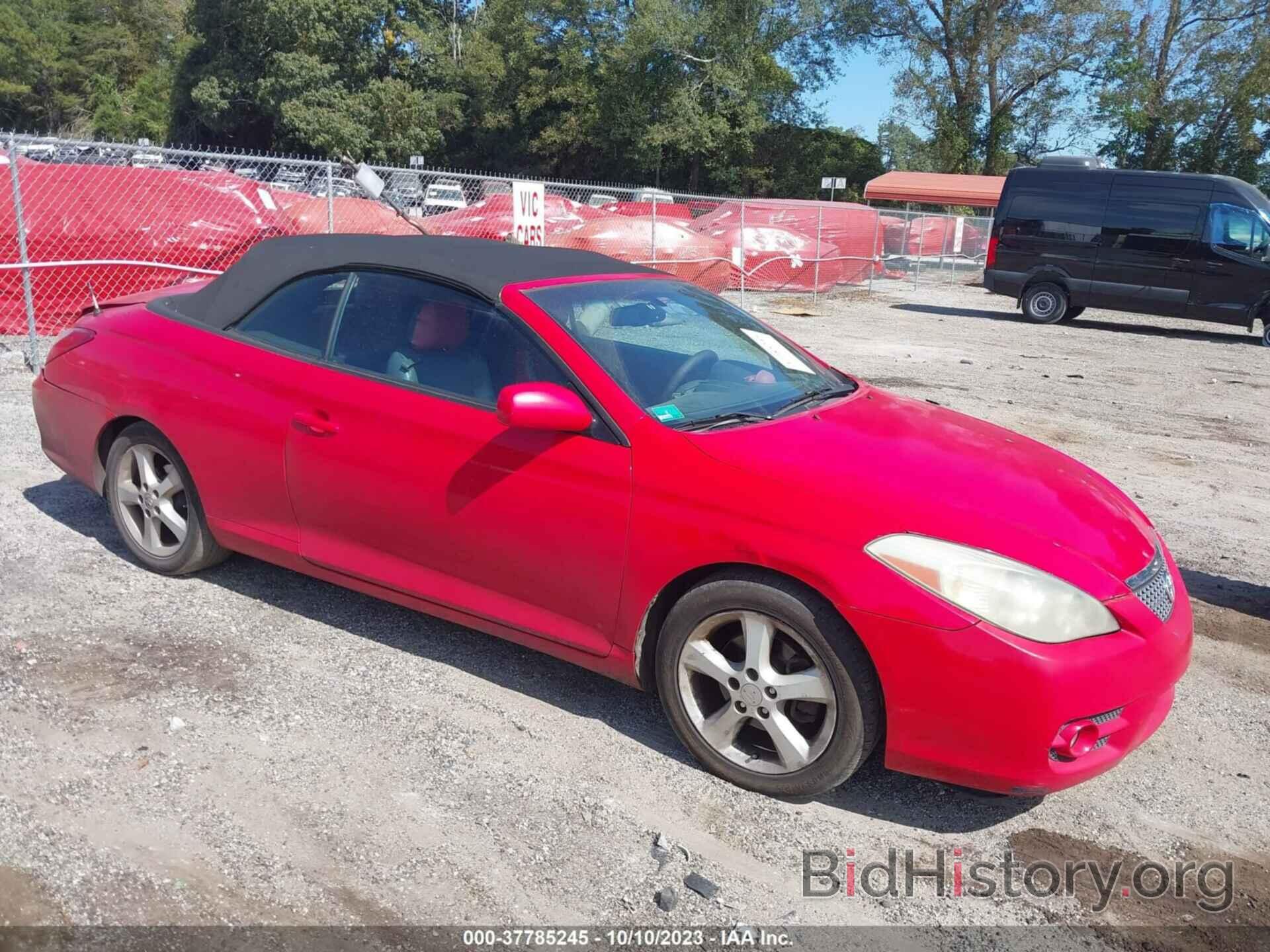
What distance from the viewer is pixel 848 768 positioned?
3131mm

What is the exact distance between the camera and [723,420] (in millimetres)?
3631

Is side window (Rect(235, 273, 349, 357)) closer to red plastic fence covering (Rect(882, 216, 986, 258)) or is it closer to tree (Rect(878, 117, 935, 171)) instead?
red plastic fence covering (Rect(882, 216, 986, 258))

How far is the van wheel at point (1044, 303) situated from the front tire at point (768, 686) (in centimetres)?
1678

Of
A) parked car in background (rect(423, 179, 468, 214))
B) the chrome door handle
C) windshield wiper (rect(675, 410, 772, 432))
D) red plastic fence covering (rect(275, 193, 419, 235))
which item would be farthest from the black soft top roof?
parked car in background (rect(423, 179, 468, 214))

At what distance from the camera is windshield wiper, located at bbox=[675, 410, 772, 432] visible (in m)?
3.53

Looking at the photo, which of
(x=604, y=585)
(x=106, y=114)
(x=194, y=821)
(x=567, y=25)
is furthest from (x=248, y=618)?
(x=106, y=114)

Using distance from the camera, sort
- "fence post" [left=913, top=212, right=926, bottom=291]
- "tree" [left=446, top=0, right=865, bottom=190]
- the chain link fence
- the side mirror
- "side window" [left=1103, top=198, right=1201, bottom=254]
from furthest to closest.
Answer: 1. "tree" [left=446, top=0, right=865, bottom=190]
2. "fence post" [left=913, top=212, right=926, bottom=291]
3. "side window" [left=1103, top=198, right=1201, bottom=254]
4. the chain link fence
5. the side mirror

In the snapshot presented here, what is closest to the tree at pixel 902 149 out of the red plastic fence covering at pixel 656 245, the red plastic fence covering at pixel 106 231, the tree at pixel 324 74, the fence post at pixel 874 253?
the tree at pixel 324 74

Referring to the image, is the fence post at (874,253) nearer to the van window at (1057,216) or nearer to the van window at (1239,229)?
the van window at (1057,216)

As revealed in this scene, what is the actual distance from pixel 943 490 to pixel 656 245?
13.3 meters

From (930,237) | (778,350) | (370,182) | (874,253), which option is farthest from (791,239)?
(778,350)

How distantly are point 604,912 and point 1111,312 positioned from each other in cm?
2184

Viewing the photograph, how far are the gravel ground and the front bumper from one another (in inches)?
12.6

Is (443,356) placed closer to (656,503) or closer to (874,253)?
(656,503)
